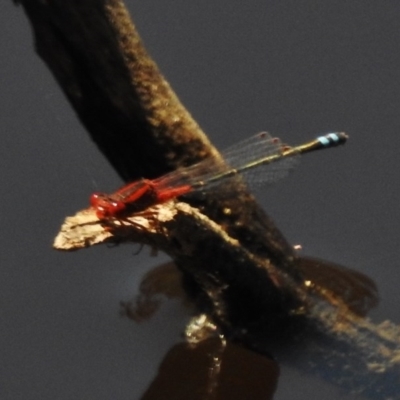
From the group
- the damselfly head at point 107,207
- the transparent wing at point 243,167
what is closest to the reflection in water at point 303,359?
the transparent wing at point 243,167

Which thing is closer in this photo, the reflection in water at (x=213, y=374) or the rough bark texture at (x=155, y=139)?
the rough bark texture at (x=155, y=139)

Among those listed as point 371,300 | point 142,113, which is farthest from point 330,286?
point 142,113

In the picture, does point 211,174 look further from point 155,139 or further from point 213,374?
point 213,374

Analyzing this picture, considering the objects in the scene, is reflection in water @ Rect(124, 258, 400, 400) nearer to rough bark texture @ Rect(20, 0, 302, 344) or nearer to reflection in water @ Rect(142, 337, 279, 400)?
reflection in water @ Rect(142, 337, 279, 400)

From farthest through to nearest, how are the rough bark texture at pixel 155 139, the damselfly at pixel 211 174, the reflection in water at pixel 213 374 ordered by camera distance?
A: the reflection in water at pixel 213 374, the damselfly at pixel 211 174, the rough bark texture at pixel 155 139

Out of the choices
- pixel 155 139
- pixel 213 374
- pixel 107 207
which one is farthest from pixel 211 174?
pixel 213 374

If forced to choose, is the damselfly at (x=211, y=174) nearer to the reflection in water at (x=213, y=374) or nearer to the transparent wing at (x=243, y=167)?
the transparent wing at (x=243, y=167)
